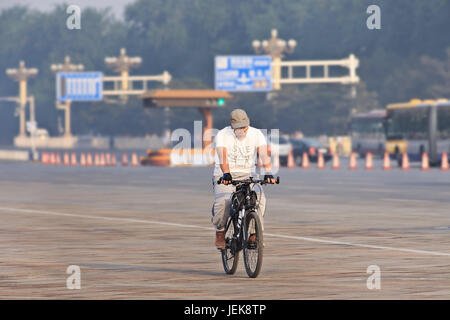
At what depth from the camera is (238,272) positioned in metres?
13.7

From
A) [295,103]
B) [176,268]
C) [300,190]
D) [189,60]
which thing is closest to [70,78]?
[295,103]

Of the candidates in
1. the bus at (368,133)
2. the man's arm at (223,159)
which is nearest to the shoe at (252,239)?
the man's arm at (223,159)

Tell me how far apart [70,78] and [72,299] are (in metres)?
90.8

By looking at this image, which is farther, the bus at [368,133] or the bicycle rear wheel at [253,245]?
the bus at [368,133]

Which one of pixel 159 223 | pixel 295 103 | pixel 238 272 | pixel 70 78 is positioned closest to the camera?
pixel 238 272

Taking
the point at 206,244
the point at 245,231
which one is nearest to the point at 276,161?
the point at 206,244

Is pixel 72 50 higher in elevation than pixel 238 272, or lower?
higher

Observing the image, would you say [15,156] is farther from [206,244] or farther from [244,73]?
[206,244]

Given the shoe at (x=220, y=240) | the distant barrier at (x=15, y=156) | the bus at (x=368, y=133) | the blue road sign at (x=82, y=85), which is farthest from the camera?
→ the blue road sign at (x=82, y=85)

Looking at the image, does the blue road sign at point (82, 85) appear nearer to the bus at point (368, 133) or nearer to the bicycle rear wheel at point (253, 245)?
the bus at point (368, 133)

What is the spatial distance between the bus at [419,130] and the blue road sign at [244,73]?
908 inches

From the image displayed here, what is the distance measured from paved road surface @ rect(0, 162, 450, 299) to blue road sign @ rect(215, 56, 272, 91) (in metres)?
53.0

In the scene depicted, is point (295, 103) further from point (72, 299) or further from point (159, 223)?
point (72, 299)

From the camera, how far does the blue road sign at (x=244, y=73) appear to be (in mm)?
86062
